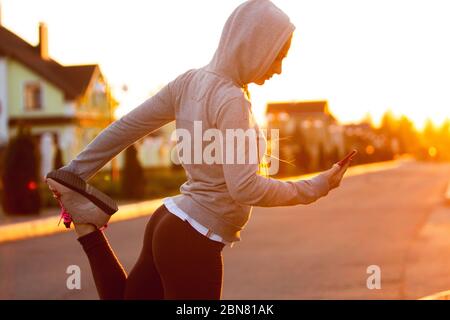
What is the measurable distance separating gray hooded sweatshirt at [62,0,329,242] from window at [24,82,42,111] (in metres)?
41.8

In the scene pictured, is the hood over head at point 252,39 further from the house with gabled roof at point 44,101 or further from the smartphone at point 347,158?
the house with gabled roof at point 44,101

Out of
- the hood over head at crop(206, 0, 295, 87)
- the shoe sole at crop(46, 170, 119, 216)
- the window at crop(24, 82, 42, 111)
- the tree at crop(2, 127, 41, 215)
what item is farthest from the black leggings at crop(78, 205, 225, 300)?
the window at crop(24, 82, 42, 111)

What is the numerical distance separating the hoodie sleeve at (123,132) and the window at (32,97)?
136ft

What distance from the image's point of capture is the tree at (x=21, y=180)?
727 inches

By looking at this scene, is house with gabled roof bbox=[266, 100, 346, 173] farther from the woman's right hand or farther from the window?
the woman's right hand

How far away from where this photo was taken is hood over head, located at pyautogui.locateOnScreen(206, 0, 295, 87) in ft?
8.49

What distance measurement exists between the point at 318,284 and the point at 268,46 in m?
5.83

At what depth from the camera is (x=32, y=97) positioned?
4394cm

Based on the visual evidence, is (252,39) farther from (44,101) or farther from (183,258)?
(44,101)

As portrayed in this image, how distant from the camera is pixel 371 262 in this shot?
32.5 ft

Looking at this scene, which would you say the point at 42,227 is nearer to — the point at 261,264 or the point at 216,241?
the point at 261,264

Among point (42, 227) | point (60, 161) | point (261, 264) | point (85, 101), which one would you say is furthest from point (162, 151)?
point (261, 264)

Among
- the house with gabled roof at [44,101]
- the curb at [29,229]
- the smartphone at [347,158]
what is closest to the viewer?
the smartphone at [347,158]

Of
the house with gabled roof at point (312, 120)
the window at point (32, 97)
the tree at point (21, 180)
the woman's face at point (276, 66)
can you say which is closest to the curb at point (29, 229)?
the tree at point (21, 180)
